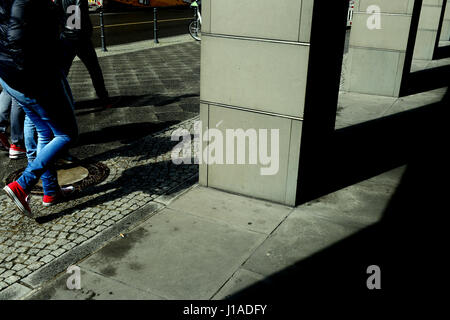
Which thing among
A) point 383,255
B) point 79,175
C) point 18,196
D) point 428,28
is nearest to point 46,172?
point 18,196

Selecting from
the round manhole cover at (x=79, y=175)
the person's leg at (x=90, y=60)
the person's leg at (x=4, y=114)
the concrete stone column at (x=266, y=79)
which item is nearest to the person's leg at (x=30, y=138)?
the round manhole cover at (x=79, y=175)

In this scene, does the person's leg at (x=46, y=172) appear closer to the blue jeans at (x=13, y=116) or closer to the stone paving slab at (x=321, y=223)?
the blue jeans at (x=13, y=116)

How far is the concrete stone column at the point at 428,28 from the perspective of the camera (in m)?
12.7

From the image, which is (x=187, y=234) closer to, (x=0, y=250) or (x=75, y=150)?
(x=0, y=250)

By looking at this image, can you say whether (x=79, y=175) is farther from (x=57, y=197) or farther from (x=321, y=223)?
(x=321, y=223)

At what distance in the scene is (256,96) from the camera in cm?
432

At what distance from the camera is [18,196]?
4.04 m

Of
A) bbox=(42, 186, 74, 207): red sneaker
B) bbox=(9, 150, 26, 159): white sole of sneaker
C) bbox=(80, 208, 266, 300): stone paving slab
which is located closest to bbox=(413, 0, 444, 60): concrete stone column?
bbox=(80, 208, 266, 300): stone paving slab

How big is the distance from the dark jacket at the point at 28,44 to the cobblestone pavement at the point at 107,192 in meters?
1.20

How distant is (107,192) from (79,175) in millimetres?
644

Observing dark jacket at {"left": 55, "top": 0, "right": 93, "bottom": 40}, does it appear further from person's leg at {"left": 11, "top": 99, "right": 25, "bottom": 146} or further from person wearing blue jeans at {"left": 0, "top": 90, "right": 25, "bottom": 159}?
person's leg at {"left": 11, "top": 99, "right": 25, "bottom": 146}

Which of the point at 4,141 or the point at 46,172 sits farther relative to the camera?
the point at 4,141
